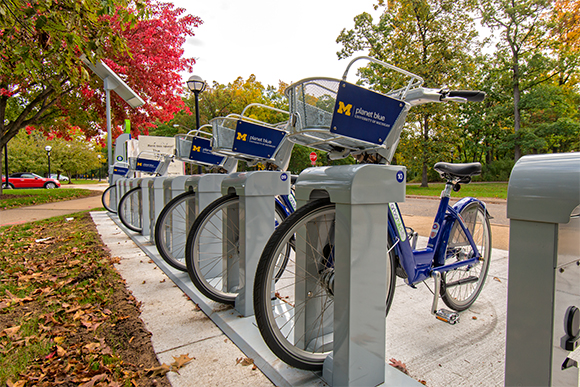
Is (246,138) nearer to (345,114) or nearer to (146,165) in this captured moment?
(345,114)

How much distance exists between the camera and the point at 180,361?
6.23ft

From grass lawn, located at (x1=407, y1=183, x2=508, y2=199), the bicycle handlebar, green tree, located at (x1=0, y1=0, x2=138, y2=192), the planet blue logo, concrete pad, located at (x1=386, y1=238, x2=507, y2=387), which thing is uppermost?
green tree, located at (x1=0, y1=0, x2=138, y2=192)

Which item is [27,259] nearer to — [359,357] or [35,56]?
[35,56]

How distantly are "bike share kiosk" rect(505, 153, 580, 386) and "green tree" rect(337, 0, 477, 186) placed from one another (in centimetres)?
1854

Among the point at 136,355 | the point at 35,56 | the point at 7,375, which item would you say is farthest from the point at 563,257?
the point at 35,56

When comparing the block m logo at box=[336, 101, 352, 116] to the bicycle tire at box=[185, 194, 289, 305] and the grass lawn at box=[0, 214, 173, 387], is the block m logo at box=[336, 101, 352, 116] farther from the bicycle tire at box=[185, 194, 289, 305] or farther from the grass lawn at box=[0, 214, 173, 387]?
the grass lawn at box=[0, 214, 173, 387]

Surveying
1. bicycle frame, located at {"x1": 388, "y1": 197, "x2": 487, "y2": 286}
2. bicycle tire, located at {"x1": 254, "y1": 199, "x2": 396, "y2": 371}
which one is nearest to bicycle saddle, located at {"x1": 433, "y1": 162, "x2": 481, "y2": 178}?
bicycle frame, located at {"x1": 388, "y1": 197, "x2": 487, "y2": 286}

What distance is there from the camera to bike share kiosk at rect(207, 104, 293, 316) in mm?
2389

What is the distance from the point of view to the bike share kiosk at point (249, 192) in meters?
2.39

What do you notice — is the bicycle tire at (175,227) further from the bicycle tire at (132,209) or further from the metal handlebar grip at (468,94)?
the metal handlebar grip at (468,94)

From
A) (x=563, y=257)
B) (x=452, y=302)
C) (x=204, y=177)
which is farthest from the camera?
(x=204, y=177)

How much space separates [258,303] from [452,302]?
67.5 inches

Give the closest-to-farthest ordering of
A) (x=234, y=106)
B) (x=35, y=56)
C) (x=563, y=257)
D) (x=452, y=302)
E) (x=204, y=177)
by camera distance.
Result: (x=563, y=257), (x=452, y=302), (x=35, y=56), (x=204, y=177), (x=234, y=106)

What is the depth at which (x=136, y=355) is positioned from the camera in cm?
200
